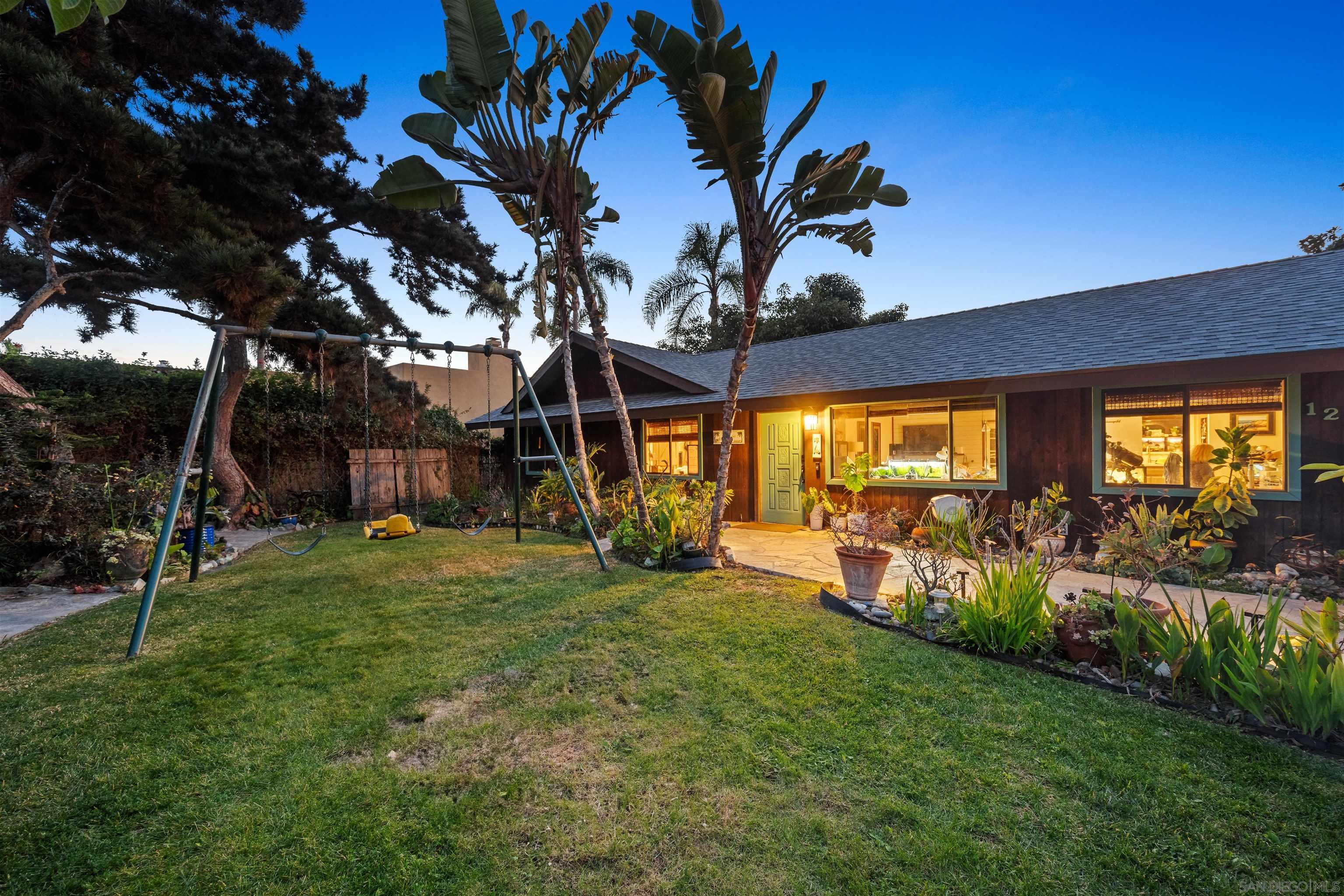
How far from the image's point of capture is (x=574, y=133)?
5762mm

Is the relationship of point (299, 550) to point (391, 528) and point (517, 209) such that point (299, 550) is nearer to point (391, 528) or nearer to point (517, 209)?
point (391, 528)

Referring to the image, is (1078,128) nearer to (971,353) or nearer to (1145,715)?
(971,353)

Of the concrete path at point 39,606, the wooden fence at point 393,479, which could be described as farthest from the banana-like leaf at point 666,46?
the wooden fence at point 393,479

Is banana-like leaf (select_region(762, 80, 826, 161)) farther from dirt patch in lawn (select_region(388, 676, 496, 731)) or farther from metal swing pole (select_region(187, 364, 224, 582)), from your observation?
metal swing pole (select_region(187, 364, 224, 582))

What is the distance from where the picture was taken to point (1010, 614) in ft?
11.9

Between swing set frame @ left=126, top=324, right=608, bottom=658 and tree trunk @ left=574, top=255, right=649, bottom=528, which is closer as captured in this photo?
swing set frame @ left=126, top=324, right=608, bottom=658

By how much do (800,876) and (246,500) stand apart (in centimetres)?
1213

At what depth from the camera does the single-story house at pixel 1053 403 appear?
5848 mm

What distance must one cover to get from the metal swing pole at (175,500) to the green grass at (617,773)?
0.71 ft

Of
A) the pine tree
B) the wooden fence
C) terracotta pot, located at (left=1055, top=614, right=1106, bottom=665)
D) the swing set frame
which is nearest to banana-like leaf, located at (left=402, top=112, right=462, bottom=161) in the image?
the swing set frame

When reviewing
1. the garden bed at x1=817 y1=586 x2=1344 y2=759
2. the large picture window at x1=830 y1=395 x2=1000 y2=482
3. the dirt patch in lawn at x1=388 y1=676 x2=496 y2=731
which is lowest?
the dirt patch in lawn at x1=388 y1=676 x2=496 y2=731

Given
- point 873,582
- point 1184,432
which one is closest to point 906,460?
point 1184,432

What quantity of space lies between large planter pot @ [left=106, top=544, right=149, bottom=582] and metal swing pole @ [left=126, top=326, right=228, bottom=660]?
6.12ft

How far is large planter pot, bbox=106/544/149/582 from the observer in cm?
584
